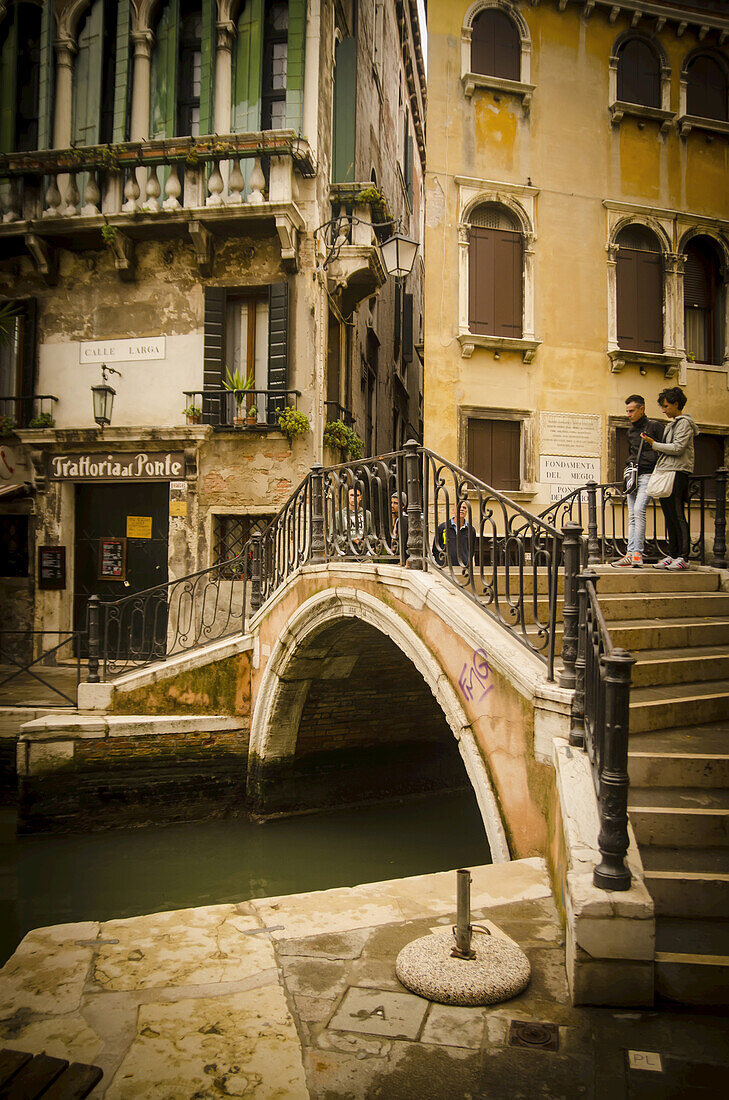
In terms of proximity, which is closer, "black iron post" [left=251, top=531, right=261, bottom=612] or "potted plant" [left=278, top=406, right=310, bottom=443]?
"black iron post" [left=251, top=531, right=261, bottom=612]

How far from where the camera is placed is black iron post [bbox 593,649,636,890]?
2604 millimetres

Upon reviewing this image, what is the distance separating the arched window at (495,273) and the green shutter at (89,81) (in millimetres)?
5886

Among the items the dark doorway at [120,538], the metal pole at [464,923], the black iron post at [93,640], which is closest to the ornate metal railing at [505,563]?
the metal pole at [464,923]

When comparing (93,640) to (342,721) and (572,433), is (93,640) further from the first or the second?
(572,433)

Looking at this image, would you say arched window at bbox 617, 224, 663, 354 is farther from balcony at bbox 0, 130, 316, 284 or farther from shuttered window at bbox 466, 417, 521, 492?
balcony at bbox 0, 130, 316, 284

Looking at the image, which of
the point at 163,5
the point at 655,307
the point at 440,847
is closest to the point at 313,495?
the point at 440,847

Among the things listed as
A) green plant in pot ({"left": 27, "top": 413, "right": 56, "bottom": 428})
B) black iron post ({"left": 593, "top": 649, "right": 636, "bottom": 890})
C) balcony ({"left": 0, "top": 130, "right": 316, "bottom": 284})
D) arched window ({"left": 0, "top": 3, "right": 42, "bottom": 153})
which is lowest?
black iron post ({"left": 593, "top": 649, "right": 636, "bottom": 890})

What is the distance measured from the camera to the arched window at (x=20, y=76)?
11391 millimetres

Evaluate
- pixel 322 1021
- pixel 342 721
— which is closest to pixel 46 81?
pixel 342 721

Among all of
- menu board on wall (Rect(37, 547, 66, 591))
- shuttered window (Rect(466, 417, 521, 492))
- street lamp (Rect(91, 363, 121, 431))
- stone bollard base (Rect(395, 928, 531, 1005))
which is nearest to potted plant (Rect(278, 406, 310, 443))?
shuttered window (Rect(466, 417, 521, 492))

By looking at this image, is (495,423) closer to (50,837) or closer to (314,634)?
(314,634)

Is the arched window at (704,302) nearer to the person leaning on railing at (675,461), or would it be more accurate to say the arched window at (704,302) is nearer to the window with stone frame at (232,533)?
the person leaning on railing at (675,461)

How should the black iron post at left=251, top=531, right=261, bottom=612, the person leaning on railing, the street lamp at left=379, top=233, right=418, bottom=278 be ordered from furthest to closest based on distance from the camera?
1. the black iron post at left=251, top=531, right=261, bottom=612
2. the street lamp at left=379, top=233, right=418, bottom=278
3. the person leaning on railing

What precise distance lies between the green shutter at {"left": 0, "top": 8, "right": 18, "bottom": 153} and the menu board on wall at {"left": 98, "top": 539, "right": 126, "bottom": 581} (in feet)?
20.4
